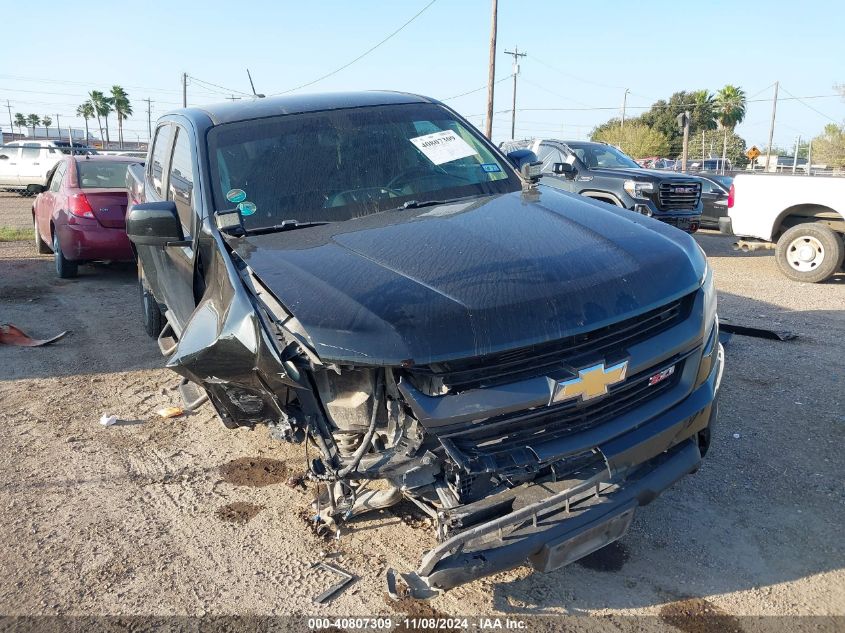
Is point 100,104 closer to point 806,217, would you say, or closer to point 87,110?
point 87,110

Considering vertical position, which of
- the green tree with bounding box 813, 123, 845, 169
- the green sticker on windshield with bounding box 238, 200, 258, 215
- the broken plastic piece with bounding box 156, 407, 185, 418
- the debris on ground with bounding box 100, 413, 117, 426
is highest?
the green tree with bounding box 813, 123, 845, 169

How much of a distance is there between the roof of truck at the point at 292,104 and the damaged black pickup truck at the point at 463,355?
25.1 inches

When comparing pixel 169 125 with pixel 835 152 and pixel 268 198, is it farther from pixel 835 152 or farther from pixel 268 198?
pixel 835 152

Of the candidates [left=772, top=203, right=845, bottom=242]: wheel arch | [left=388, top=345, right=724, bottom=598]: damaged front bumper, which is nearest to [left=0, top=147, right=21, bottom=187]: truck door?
[left=772, top=203, right=845, bottom=242]: wheel arch

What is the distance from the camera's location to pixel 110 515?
3.45 meters

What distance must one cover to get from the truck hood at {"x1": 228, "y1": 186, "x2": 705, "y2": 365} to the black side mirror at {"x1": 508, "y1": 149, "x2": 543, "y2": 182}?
769mm

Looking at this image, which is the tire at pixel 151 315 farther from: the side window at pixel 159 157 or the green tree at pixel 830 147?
the green tree at pixel 830 147

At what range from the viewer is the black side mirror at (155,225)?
11.3 ft

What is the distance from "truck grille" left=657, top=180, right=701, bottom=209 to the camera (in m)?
11.0

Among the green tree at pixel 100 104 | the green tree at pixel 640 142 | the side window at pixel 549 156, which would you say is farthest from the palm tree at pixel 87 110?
the side window at pixel 549 156

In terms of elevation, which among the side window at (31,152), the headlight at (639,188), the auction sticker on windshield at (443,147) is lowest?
the headlight at (639,188)

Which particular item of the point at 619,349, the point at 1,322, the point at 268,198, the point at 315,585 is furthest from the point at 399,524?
the point at 1,322

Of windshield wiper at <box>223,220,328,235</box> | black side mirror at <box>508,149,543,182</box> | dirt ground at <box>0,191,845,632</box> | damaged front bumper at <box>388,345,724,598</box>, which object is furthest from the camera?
black side mirror at <box>508,149,543,182</box>

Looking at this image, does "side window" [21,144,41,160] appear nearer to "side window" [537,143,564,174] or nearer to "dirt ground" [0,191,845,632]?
"side window" [537,143,564,174]
